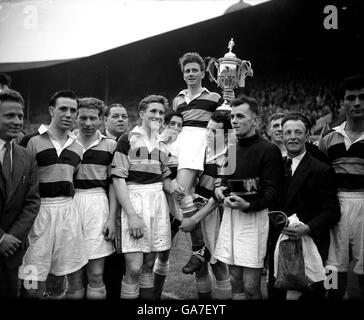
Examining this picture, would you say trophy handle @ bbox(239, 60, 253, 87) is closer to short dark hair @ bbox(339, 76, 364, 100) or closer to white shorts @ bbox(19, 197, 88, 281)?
short dark hair @ bbox(339, 76, 364, 100)

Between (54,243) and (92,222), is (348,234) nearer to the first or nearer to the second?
(92,222)

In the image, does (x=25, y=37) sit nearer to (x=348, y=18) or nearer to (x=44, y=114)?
(x=348, y=18)

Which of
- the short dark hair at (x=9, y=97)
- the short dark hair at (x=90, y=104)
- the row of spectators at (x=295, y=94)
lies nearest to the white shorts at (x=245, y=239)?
the short dark hair at (x=90, y=104)

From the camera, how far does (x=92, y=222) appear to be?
90.2 inches

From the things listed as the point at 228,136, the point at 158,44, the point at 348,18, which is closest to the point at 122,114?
the point at 228,136

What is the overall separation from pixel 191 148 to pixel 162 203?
19.7 inches

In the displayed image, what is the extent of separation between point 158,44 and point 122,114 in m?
4.38

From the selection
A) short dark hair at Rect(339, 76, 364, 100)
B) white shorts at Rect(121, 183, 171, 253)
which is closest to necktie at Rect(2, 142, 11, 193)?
white shorts at Rect(121, 183, 171, 253)

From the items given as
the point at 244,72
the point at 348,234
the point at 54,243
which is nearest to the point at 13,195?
the point at 54,243

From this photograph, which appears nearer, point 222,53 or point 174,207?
point 174,207

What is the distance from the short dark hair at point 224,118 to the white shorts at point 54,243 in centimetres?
117

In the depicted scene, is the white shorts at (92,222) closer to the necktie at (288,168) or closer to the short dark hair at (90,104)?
the short dark hair at (90,104)

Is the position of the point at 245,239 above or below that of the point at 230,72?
below

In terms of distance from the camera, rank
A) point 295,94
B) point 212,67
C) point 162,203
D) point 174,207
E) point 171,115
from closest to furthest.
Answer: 1. point 162,203
2. point 174,207
3. point 171,115
4. point 212,67
5. point 295,94
